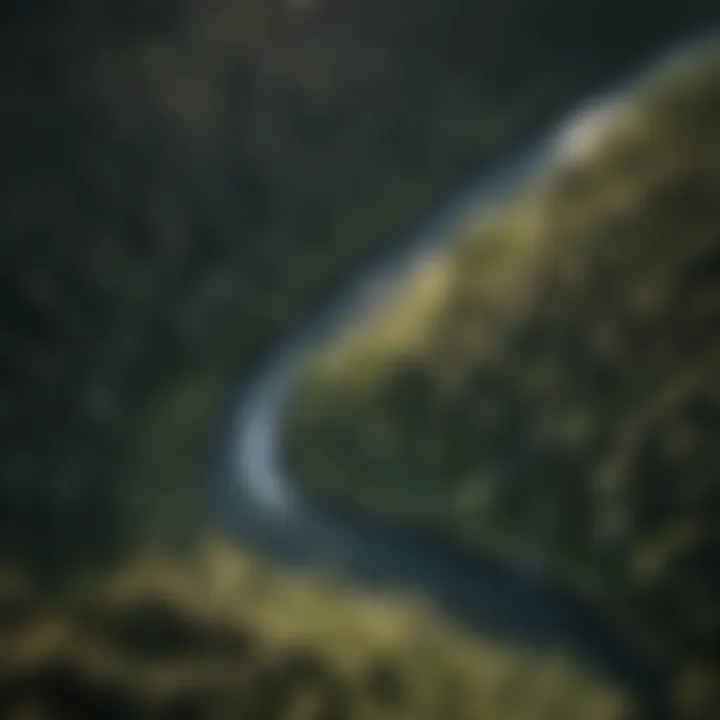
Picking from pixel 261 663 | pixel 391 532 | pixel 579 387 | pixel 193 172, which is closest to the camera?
pixel 261 663

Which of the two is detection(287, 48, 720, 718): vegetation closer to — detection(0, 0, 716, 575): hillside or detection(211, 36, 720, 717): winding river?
detection(211, 36, 720, 717): winding river

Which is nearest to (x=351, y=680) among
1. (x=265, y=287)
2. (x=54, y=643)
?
(x=54, y=643)

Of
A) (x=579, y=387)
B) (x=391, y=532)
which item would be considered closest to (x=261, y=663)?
(x=391, y=532)

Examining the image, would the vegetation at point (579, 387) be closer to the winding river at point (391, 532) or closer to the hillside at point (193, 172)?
the winding river at point (391, 532)

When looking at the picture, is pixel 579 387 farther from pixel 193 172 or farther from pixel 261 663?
pixel 193 172

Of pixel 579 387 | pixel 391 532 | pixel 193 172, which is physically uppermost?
pixel 193 172

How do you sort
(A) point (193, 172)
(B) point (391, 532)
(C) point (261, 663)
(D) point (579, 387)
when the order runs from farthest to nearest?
(A) point (193, 172) → (D) point (579, 387) → (B) point (391, 532) → (C) point (261, 663)
